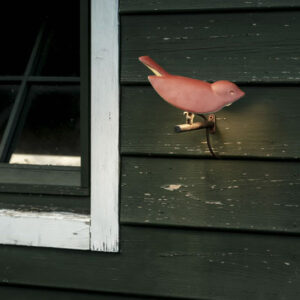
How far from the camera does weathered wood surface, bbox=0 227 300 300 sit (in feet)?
3.57

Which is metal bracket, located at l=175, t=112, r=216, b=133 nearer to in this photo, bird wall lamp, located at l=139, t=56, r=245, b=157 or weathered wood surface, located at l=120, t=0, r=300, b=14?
bird wall lamp, located at l=139, t=56, r=245, b=157

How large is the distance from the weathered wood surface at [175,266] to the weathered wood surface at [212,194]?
4 cm

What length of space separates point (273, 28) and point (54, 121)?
2.69 ft

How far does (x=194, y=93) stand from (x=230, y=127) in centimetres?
21

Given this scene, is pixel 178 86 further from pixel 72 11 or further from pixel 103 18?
pixel 72 11

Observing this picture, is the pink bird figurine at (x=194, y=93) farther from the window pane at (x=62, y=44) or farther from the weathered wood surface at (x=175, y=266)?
the window pane at (x=62, y=44)

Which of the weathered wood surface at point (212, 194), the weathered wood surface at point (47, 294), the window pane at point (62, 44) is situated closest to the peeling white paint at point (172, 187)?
the weathered wood surface at point (212, 194)

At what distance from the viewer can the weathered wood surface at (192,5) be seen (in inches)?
40.4

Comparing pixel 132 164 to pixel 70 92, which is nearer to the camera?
pixel 132 164

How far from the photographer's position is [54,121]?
1.49m

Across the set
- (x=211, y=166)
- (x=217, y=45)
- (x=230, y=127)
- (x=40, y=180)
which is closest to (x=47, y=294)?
(x=40, y=180)

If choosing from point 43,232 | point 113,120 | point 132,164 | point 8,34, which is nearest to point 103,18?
point 113,120

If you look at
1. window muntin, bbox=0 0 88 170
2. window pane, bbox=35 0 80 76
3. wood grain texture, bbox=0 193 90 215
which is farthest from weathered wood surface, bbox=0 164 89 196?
window pane, bbox=35 0 80 76

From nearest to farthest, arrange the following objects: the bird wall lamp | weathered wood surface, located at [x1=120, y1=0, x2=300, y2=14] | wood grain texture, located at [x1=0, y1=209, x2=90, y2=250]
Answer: the bird wall lamp
weathered wood surface, located at [x1=120, y1=0, x2=300, y2=14]
wood grain texture, located at [x1=0, y1=209, x2=90, y2=250]
